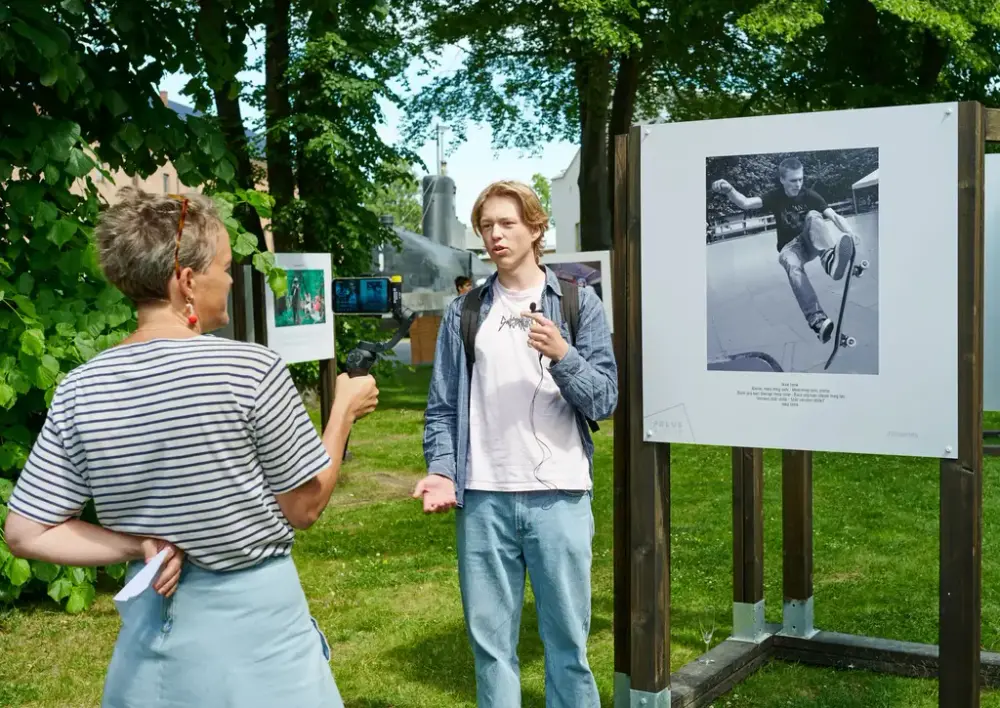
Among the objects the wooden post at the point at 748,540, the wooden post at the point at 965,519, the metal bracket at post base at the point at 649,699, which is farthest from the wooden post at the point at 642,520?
the wooden post at the point at 748,540

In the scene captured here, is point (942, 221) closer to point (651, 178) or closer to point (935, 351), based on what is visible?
point (935, 351)

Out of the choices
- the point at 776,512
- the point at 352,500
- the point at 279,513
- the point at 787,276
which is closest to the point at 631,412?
the point at 787,276

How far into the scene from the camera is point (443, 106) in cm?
2389

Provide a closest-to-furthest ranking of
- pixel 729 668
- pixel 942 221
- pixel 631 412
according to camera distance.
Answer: pixel 942 221 → pixel 631 412 → pixel 729 668

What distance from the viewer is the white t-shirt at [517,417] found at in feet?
11.8

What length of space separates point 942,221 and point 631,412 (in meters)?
1.15

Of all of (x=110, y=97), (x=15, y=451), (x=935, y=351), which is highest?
(x=110, y=97)

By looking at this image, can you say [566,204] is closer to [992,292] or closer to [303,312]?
[303,312]

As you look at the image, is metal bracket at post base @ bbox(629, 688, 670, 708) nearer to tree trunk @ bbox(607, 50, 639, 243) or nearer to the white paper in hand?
the white paper in hand

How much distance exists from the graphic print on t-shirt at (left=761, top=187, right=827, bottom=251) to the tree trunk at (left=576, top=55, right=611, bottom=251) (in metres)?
15.0

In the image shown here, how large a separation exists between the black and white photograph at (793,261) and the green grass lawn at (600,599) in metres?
1.79

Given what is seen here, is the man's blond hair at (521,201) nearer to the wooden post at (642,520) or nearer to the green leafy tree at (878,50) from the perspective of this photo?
the wooden post at (642,520)

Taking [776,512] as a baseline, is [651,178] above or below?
above

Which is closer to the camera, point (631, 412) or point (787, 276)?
point (787, 276)
